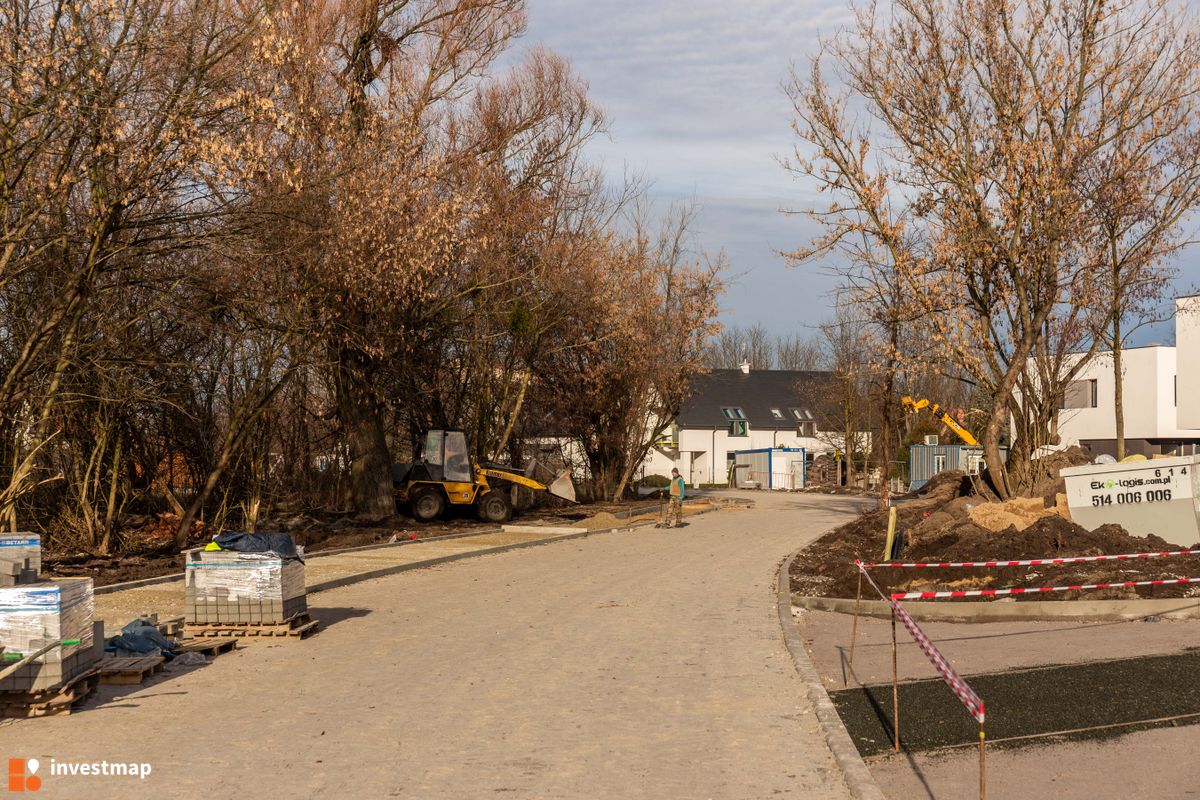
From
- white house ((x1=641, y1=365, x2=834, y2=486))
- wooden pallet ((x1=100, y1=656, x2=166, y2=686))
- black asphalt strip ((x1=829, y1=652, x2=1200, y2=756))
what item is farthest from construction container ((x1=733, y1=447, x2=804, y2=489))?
wooden pallet ((x1=100, y1=656, x2=166, y2=686))

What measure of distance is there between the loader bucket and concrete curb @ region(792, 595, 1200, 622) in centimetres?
2086

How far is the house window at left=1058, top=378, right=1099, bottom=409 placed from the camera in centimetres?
5475

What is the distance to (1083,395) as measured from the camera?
182 feet

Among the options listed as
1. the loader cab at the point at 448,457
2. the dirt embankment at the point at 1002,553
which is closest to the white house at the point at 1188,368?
the dirt embankment at the point at 1002,553

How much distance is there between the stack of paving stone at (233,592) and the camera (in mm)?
12562

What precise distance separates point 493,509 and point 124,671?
2220cm

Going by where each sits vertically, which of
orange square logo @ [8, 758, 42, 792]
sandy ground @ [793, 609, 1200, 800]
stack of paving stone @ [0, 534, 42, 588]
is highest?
stack of paving stone @ [0, 534, 42, 588]

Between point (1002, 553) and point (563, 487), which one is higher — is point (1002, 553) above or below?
below

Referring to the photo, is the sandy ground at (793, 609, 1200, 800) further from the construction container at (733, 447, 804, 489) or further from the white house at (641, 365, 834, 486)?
the white house at (641, 365, 834, 486)

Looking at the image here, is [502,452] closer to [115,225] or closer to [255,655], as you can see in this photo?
[115,225]

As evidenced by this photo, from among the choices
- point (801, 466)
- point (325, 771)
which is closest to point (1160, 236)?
point (325, 771)

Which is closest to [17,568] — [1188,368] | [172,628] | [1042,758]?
[172,628]

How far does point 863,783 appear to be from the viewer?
7.02 m

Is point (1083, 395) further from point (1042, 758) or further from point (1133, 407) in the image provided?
point (1042, 758)
